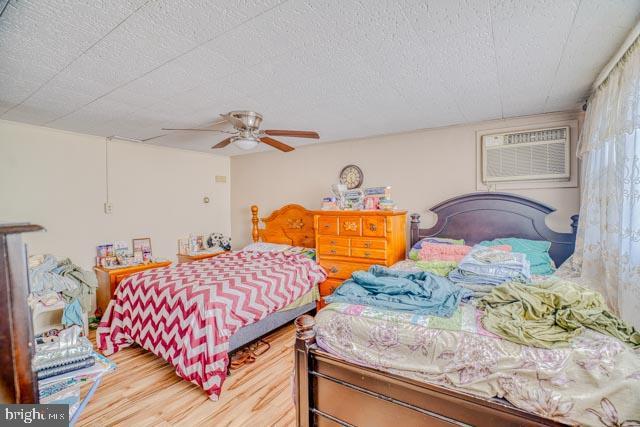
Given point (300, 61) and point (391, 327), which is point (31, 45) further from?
point (391, 327)

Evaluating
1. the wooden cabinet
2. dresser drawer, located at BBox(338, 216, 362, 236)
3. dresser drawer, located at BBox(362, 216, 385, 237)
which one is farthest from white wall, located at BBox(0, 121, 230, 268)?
dresser drawer, located at BBox(362, 216, 385, 237)

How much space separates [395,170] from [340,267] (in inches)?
55.5

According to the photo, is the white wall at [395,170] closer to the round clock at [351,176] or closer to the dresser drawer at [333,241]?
the round clock at [351,176]

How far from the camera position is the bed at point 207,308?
2.11 m

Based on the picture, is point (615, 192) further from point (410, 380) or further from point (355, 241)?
point (355, 241)

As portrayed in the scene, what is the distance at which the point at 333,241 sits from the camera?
349 cm

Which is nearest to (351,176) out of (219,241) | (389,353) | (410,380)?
(219,241)

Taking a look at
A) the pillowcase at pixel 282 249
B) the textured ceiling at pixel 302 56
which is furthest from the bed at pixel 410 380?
the pillowcase at pixel 282 249

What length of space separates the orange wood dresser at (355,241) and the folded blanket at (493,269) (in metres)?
1.00

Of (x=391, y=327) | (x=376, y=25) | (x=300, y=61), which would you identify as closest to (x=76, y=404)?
(x=391, y=327)

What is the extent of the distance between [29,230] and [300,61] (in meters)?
1.56

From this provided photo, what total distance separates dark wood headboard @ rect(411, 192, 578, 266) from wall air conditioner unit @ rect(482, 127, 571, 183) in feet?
0.84

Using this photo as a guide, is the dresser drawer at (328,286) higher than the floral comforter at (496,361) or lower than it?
lower

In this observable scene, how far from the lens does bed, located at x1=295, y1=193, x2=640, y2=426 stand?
1.04 m
